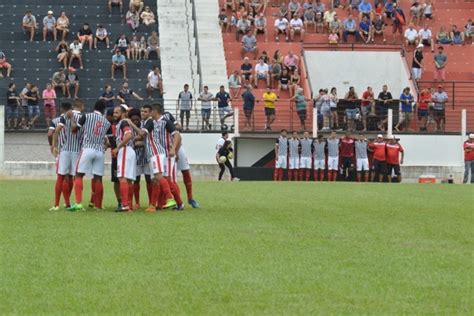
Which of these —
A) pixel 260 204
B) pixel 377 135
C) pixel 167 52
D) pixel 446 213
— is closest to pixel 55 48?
pixel 167 52

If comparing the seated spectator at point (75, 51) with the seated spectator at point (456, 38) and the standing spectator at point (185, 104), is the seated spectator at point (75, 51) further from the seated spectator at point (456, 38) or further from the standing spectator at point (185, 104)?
the seated spectator at point (456, 38)

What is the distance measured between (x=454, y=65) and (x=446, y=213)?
3157 centimetres

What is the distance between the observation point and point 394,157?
43469mm

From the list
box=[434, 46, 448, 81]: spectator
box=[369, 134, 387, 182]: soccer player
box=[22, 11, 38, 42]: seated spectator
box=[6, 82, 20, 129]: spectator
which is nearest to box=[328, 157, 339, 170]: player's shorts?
box=[369, 134, 387, 182]: soccer player

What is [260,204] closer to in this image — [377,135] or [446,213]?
[446,213]

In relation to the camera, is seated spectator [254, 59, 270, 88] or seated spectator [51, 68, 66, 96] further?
seated spectator [254, 59, 270, 88]

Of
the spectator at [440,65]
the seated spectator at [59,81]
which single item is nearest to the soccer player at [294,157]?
the seated spectator at [59,81]

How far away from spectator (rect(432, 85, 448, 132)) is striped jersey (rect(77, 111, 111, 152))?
26936 mm

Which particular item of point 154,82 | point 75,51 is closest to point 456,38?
point 154,82

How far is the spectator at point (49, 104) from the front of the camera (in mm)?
45312

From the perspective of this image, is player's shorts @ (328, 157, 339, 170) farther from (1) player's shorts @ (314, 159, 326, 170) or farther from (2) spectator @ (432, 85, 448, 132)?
(2) spectator @ (432, 85, 448, 132)

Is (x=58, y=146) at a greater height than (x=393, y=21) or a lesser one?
lesser

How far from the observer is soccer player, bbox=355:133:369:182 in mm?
44312

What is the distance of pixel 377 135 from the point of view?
4631 centimetres
